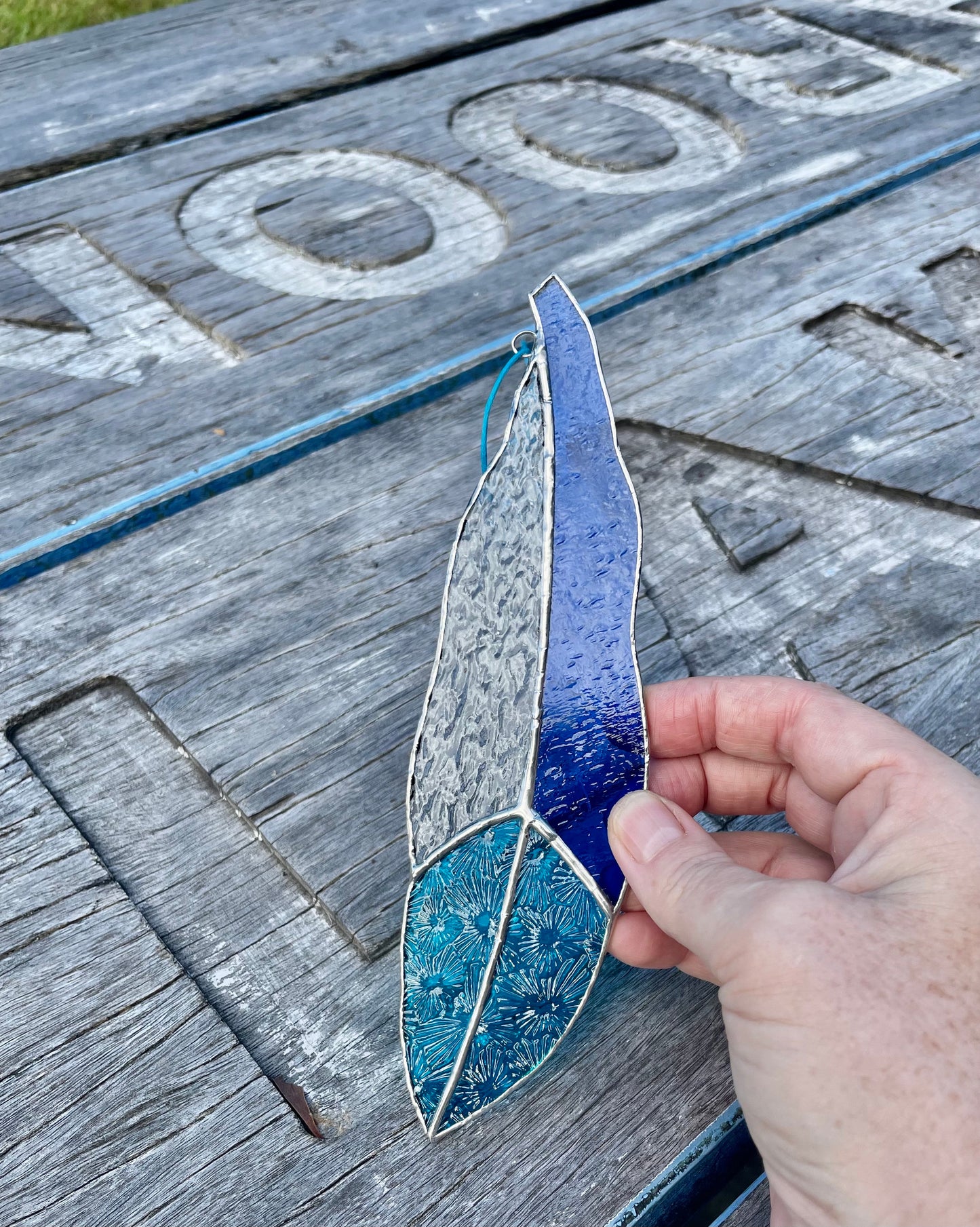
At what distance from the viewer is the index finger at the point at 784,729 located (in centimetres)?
107

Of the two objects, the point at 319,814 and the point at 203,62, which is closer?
the point at 319,814

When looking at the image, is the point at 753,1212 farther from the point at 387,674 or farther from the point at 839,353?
the point at 839,353

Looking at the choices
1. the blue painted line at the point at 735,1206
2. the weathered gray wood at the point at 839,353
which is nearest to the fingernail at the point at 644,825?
the blue painted line at the point at 735,1206

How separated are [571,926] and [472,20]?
283cm

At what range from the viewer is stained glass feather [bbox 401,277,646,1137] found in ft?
3.44

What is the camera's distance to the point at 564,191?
2.41 meters

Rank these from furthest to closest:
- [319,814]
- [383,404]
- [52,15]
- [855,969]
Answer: [52,15] < [383,404] < [319,814] < [855,969]

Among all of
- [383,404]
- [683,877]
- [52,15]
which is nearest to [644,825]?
[683,877]

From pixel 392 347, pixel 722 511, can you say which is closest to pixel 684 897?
pixel 722 511

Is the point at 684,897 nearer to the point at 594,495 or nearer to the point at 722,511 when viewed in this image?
the point at 594,495

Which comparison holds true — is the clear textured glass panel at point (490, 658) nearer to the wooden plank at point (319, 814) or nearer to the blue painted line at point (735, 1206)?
the wooden plank at point (319, 814)

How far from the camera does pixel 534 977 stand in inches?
41.6

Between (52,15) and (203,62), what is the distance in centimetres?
176

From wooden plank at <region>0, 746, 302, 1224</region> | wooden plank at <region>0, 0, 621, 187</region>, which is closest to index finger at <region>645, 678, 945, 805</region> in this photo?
wooden plank at <region>0, 746, 302, 1224</region>
